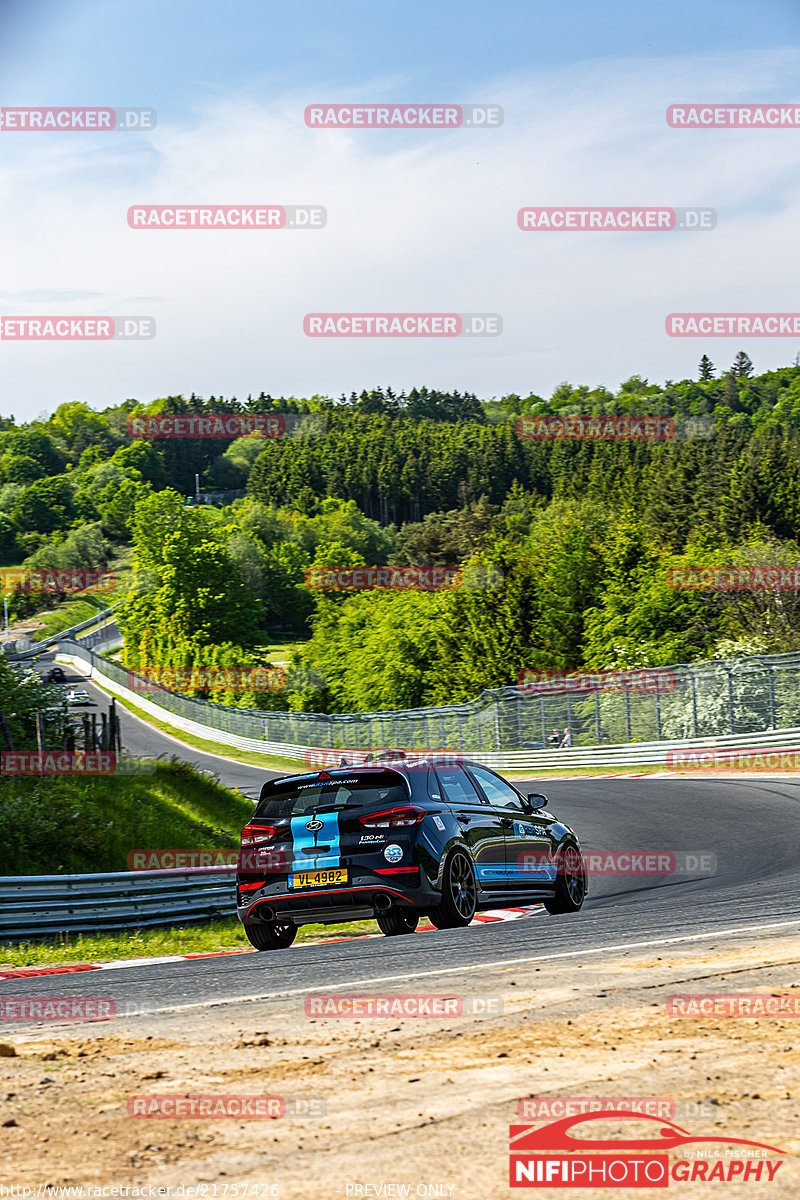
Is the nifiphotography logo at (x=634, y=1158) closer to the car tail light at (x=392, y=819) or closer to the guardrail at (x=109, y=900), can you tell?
the car tail light at (x=392, y=819)

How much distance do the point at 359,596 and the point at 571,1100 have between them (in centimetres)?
9719

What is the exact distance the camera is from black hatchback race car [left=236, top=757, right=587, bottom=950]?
32.2 ft

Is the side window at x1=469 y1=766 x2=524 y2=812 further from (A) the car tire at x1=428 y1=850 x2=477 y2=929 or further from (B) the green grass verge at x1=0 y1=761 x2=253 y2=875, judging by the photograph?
(B) the green grass verge at x1=0 y1=761 x2=253 y2=875

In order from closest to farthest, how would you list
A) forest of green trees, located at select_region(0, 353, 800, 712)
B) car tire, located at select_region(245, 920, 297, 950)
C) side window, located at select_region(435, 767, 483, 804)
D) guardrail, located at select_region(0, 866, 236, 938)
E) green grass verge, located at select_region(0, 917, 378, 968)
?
1. side window, located at select_region(435, 767, 483, 804)
2. car tire, located at select_region(245, 920, 297, 950)
3. green grass verge, located at select_region(0, 917, 378, 968)
4. guardrail, located at select_region(0, 866, 236, 938)
5. forest of green trees, located at select_region(0, 353, 800, 712)

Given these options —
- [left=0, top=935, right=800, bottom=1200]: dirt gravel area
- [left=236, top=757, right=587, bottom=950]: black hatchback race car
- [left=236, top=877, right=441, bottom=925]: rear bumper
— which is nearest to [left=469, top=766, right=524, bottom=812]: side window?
[left=236, top=757, right=587, bottom=950]: black hatchback race car

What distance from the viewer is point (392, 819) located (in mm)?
9914

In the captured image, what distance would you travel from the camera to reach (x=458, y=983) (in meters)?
7.50

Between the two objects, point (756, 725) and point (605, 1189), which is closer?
point (605, 1189)

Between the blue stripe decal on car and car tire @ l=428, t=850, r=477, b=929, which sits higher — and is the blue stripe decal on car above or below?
above

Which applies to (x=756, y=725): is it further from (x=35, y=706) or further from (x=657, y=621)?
(x=657, y=621)

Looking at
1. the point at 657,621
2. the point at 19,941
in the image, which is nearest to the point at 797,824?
the point at 19,941

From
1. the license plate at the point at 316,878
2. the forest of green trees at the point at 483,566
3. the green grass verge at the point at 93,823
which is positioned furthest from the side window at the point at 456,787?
the forest of green trees at the point at 483,566

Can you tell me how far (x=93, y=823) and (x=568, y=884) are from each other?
7.34 meters

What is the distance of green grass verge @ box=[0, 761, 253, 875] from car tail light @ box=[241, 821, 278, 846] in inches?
200
